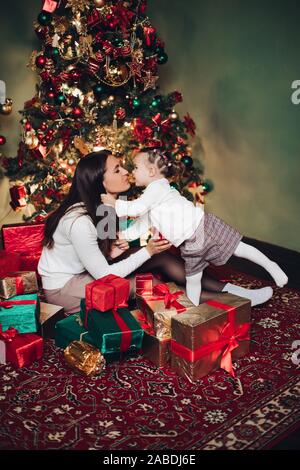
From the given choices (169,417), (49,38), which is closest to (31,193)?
(49,38)

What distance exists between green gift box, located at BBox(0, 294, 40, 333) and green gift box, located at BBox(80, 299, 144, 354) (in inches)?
12.0

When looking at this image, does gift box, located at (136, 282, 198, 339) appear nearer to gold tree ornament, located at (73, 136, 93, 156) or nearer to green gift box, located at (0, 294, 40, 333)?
green gift box, located at (0, 294, 40, 333)

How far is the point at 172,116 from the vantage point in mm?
4465

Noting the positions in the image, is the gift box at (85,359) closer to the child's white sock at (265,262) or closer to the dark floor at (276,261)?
the child's white sock at (265,262)

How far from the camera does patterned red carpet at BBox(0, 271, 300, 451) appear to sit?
212cm

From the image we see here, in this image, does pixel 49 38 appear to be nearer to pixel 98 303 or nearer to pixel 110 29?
pixel 110 29

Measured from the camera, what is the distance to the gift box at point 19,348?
268 centimetres

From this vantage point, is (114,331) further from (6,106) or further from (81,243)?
(6,106)

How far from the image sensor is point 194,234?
317 centimetres

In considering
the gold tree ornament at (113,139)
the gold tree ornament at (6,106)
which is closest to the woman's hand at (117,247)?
the gold tree ornament at (113,139)

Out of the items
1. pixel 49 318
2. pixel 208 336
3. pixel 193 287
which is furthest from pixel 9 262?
pixel 208 336

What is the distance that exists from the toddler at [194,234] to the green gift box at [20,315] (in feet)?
2.71

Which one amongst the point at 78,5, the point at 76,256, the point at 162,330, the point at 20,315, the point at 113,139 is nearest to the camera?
the point at 162,330

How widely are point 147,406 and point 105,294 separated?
1.99 ft
